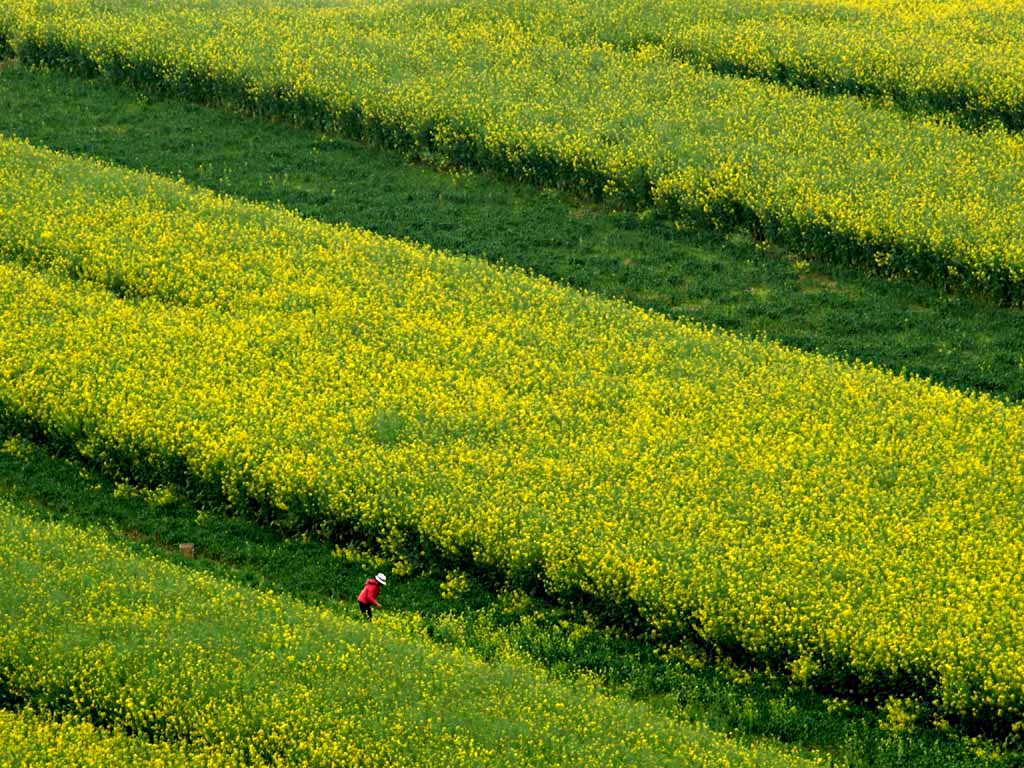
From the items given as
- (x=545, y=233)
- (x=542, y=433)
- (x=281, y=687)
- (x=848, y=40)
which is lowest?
(x=281, y=687)

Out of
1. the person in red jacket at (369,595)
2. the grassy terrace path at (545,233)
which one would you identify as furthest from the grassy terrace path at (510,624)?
the grassy terrace path at (545,233)

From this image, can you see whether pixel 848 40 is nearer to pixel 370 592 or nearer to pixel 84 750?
pixel 370 592

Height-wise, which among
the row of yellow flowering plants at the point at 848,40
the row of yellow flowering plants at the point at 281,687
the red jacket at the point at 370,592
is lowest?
the row of yellow flowering plants at the point at 281,687

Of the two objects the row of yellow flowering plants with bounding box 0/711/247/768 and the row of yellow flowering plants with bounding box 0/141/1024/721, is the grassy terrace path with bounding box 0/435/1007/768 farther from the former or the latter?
the row of yellow flowering plants with bounding box 0/711/247/768

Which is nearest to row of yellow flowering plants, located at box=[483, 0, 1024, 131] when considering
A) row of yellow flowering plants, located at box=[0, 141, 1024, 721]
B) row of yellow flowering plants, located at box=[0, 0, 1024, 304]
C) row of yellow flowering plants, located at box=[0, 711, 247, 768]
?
row of yellow flowering plants, located at box=[0, 0, 1024, 304]

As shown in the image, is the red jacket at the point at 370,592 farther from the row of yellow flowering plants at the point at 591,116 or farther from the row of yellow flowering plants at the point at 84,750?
the row of yellow flowering plants at the point at 591,116

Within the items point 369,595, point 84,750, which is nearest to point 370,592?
point 369,595
